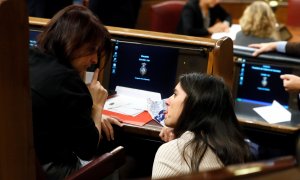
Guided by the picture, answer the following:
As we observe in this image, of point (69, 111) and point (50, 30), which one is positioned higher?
point (50, 30)

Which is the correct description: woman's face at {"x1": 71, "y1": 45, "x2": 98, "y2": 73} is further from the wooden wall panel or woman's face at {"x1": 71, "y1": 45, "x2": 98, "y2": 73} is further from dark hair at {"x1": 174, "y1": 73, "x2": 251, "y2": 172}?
the wooden wall panel

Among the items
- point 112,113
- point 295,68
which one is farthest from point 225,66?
point 112,113

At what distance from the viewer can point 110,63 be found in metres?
2.37

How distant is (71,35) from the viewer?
5.87ft

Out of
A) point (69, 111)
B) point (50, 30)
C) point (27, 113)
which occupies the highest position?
point (50, 30)

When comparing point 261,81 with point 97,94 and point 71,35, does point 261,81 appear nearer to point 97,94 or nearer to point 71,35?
point 97,94

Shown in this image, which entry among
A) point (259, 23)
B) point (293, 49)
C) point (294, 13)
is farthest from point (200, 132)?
point (294, 13)

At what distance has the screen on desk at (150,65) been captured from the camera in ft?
7.43

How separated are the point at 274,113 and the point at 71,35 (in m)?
1.06

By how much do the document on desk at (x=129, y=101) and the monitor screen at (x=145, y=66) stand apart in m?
0.03

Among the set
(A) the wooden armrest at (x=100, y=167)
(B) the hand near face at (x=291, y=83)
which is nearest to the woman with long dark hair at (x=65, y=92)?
(A) the wooden armrest at (x=100, y=167)

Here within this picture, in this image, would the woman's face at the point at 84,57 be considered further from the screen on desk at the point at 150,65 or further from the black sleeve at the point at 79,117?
Result: the screen on desk at the point at 150,65

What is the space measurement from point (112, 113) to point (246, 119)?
2.04 ft

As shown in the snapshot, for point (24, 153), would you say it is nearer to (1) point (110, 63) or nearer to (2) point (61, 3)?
(1) point (110, 63)
